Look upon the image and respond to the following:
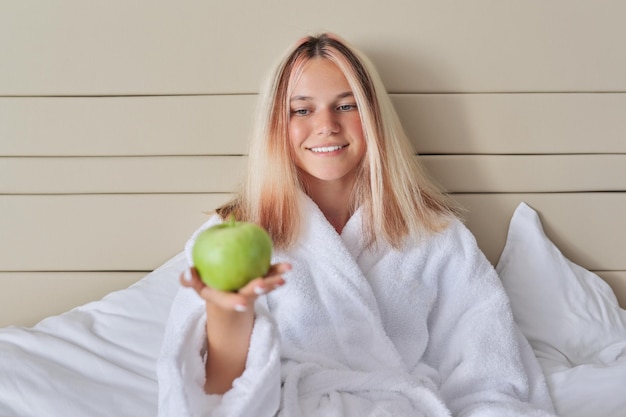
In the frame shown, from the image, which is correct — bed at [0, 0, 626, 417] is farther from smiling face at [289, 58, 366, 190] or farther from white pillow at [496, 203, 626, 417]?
smiling face at [289, 58, 366, 190]

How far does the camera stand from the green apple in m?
0.89

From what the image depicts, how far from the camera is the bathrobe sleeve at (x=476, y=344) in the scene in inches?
48.1

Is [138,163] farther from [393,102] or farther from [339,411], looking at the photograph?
[339,411]

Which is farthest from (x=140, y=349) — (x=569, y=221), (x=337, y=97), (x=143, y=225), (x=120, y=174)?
(x=569, y=221)

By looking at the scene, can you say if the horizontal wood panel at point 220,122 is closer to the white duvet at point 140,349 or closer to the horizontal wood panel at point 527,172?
the horizontal wood panel at point 527,172

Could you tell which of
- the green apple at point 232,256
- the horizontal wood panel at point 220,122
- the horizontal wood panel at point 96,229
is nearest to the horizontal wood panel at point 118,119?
the horizontal wood panel at point 220,122

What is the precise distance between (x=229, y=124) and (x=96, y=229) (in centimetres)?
42

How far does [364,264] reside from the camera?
140 centimetres

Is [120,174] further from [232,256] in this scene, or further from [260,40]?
[232,256]

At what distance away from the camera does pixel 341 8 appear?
1582mm

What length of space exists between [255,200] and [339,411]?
0.52 meters

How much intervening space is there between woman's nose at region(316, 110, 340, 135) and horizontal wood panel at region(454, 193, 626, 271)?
423 mm

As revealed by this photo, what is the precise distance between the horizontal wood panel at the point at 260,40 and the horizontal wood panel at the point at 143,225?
0.89 feet

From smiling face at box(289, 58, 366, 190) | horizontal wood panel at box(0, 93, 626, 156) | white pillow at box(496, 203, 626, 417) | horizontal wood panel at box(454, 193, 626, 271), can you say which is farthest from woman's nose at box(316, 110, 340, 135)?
white pillow at box(496, 203, 626, 417)
